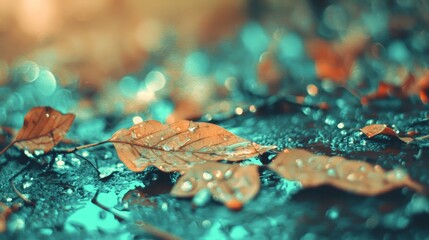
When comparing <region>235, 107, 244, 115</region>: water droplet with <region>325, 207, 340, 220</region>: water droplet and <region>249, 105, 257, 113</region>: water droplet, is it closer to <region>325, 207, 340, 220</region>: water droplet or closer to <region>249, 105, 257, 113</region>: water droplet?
<region>249, 105, 257, 113</region>: water droplet

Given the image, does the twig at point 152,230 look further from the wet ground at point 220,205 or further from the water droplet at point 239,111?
the water droplet at point 239,111

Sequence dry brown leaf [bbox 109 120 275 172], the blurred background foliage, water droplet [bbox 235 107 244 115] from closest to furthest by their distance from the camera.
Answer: dry brown leaf [bbox 109 120 275 172], water droplet [bbox 235 107 244 115], the blurred background foliage

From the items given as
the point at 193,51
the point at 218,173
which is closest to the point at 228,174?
the point at 218,173

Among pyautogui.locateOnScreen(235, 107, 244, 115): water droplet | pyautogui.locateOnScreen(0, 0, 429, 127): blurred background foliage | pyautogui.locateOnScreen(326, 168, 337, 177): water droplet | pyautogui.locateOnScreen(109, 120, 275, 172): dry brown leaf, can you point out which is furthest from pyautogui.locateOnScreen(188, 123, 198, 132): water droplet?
pyautogui.locateOnScreen(0, 0, 429, 127): blurred background foliage

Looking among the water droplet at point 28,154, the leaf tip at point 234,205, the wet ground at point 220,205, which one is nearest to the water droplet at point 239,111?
the wet ground at point 220,205

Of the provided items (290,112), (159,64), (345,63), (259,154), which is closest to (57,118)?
(259,154)

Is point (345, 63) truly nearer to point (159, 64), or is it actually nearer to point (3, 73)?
point (159, 64)
